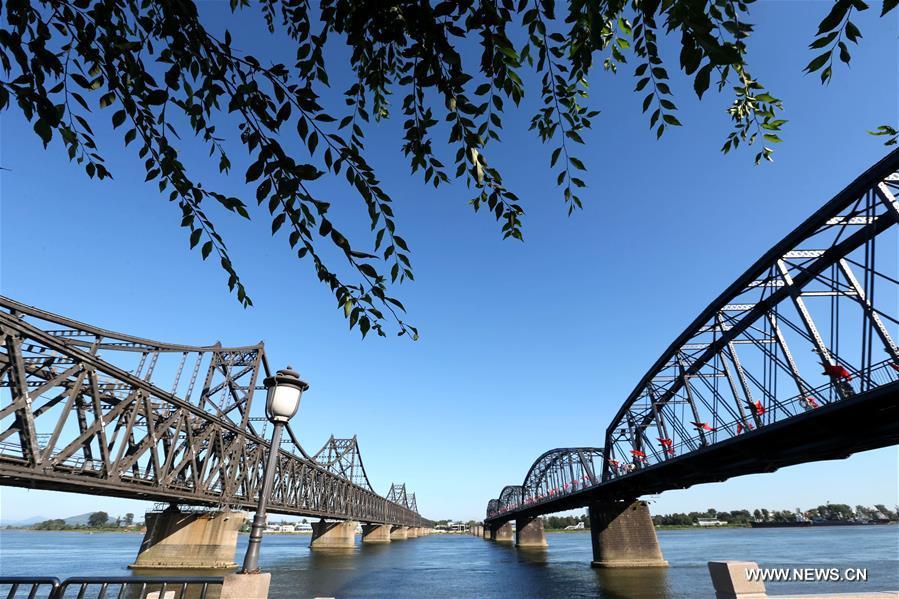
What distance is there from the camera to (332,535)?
86.7 meters

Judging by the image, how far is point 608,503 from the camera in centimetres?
4878

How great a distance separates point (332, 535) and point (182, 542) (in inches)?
2243

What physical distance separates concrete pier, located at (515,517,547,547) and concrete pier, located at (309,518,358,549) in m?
38.2

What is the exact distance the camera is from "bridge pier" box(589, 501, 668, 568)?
153 feet

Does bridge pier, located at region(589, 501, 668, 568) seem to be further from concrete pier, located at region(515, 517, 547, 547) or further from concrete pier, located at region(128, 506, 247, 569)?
concrete pier, located at region(515, 517, 547, 547)

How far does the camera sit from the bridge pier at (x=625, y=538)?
153ft

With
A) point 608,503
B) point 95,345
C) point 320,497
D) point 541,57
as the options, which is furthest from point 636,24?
point 320,497

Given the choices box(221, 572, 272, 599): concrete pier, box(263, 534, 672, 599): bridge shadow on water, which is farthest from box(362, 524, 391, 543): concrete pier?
box(221, 572, 272, 599): concrete pier

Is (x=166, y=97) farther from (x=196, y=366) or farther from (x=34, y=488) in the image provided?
(x=196, y=366)

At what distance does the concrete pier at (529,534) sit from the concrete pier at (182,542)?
76024 millimetres

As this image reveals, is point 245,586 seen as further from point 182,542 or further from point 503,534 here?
point 503,534

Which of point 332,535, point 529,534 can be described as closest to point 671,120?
point 332,535

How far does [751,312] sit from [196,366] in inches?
1885

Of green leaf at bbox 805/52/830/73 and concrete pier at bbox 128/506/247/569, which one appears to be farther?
concrete pier at bbox 128/506/247/569
